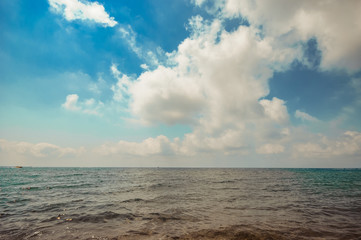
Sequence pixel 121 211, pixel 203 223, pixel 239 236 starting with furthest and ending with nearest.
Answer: pixel 121 211 < pixel 203 223 < pixel 239 236

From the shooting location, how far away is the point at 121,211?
17531 millimetres

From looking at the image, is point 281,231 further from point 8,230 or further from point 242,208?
point 8,230

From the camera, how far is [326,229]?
12.8m

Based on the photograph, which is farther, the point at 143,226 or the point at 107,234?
the point at 143,226

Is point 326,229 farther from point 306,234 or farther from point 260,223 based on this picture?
point 260,223

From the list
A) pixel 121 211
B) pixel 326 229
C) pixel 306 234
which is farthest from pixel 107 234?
pixel 326 229

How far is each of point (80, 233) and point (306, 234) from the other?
605 inches

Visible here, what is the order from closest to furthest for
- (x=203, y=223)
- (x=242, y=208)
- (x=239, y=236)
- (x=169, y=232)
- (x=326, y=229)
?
(x=239, y=236) → (x=169, y=232) → (x=326, y=229) → (x=203, y=223) → (x=242, y=208)

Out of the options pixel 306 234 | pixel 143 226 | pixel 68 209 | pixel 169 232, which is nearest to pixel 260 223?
pixel 306 234

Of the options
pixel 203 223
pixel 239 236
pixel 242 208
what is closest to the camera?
pixel 239 236

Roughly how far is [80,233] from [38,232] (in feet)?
9.82

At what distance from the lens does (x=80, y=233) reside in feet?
38.8

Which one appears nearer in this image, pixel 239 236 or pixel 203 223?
pixel 239 236

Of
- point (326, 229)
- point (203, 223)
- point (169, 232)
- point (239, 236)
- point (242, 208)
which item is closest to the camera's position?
point (239, 236)
